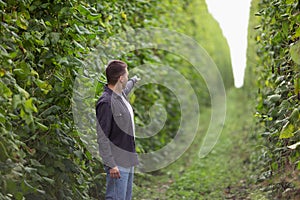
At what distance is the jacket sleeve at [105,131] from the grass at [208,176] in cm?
224

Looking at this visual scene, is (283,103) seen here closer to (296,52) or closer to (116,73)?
(296,52)

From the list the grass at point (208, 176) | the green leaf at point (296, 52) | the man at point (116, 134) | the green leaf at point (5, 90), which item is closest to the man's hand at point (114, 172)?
the man at point (116, 134)

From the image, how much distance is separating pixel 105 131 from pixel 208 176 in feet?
14.0

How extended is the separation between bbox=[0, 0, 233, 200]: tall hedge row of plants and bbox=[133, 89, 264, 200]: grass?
180 centimetres

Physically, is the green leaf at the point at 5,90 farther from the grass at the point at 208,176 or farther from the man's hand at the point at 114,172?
the grass at the point at 208,176

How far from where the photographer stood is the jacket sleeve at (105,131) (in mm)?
5078

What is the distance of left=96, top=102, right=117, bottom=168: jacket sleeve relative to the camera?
16.7ft

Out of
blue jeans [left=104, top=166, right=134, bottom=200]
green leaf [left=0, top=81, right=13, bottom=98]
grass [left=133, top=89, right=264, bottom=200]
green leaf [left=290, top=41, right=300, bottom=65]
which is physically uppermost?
grass [left=133, top=89, right=264, bottom=200]

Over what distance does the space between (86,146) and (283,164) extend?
220 cm

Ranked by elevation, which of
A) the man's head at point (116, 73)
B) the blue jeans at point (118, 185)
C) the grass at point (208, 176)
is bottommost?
the blue jeans at point (118, 185)

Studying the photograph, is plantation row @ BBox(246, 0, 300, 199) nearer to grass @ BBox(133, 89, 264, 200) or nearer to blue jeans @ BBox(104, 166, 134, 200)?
grass @ BBox(133, 89, 264, 200)

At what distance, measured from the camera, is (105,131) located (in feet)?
→ 16.8

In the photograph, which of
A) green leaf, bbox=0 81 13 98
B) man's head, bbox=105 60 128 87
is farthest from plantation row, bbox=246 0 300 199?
green leaf, bbox=0 81 13 98

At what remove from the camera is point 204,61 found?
16.6 metres
